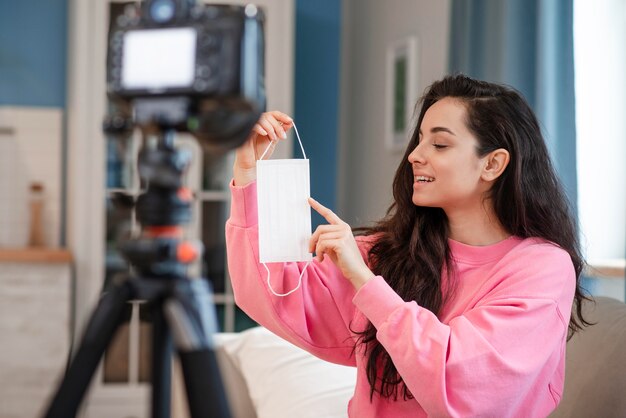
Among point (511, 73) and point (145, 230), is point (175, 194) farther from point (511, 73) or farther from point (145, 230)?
point (511, 73)

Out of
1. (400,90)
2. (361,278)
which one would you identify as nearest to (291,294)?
(361,278)

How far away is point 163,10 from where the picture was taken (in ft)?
2.81

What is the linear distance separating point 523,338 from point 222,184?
2765 mm

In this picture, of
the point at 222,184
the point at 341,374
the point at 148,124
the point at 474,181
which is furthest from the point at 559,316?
the point at 222,184

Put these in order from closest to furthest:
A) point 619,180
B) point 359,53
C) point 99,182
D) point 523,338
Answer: point 523,338
point 619,180
point 99,182
point 359,53

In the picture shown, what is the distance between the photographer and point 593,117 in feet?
8.99

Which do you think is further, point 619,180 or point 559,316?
point 619,180

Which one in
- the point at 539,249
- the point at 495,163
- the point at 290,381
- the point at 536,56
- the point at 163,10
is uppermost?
the point at 536,56

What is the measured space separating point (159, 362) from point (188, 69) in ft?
1.01

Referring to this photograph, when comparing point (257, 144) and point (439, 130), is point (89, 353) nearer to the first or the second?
point (257, 144)

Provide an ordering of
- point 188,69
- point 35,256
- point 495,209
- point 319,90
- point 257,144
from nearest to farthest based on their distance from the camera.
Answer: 1. point 188,69
2. point 257,144
3. point 495,209
4. point 35,256
5. point 319,90

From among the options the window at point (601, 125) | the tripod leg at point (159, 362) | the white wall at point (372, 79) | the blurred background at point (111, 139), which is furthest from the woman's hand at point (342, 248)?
the white wall at point (372, 79)

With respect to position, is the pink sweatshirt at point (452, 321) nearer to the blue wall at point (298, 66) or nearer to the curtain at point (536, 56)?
the curtain at point (536, 56)

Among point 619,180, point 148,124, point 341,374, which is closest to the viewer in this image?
point 148,124
